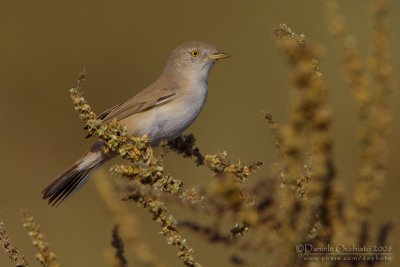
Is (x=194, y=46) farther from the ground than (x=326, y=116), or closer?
farther from the ground

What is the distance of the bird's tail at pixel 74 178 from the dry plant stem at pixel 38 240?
3.22 m

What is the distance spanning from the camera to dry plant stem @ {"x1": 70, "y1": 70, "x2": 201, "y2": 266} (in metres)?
2.66

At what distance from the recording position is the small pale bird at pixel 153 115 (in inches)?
218

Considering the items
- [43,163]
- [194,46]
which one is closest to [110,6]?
[43,163]

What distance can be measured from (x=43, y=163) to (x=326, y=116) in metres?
8.00

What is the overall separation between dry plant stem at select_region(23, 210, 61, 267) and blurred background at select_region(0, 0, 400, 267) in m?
4.79

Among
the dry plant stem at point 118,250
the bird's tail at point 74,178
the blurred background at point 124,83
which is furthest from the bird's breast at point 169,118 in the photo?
the dry plant stem at point 118,250

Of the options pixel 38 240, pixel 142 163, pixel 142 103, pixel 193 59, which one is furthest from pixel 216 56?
pixel 38 240

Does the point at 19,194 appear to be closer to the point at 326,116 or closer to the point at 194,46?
the point at 194,46

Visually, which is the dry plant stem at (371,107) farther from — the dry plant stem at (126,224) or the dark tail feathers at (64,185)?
the dark tail feathers at (64,185)

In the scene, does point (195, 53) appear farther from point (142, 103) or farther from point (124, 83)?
point (124, 83)

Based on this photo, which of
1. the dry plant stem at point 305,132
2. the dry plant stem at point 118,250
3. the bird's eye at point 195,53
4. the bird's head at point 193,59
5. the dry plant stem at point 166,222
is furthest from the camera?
the bird's eye at point 195,53

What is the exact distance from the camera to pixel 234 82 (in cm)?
1071

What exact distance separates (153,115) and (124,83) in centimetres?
493
